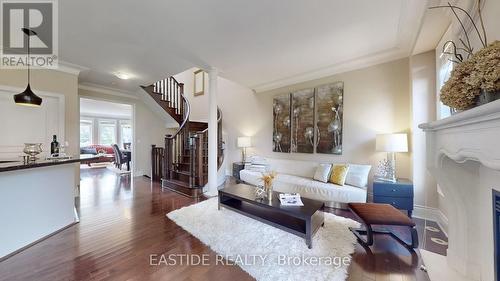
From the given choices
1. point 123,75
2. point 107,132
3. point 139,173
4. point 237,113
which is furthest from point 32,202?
point 107,132

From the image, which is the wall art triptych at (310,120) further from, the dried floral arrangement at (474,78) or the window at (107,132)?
the window at (107,132)

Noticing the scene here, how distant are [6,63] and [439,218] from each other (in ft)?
23.9

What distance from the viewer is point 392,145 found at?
296cm

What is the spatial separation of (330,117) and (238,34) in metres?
2.47

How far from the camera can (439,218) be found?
275cm

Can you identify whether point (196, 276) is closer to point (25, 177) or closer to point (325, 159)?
point (25, 177)

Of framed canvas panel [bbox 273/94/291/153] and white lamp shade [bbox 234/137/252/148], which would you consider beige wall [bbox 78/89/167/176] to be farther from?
framed canvas panel [bbox 273/94/291/153]

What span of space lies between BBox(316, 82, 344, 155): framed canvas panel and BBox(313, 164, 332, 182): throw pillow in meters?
0.42

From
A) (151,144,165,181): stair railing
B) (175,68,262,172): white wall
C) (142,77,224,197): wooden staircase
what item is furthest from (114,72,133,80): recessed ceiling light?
(175,68,262,172): white wall

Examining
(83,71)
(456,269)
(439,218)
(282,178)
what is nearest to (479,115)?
(456,269)

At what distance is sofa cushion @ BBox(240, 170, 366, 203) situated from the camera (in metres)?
3.09

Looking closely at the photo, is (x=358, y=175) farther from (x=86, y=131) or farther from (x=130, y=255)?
(x=86, y=131)

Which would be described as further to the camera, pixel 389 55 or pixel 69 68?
pixel 69 68

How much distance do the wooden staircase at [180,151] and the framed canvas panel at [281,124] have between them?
1.45 metres
